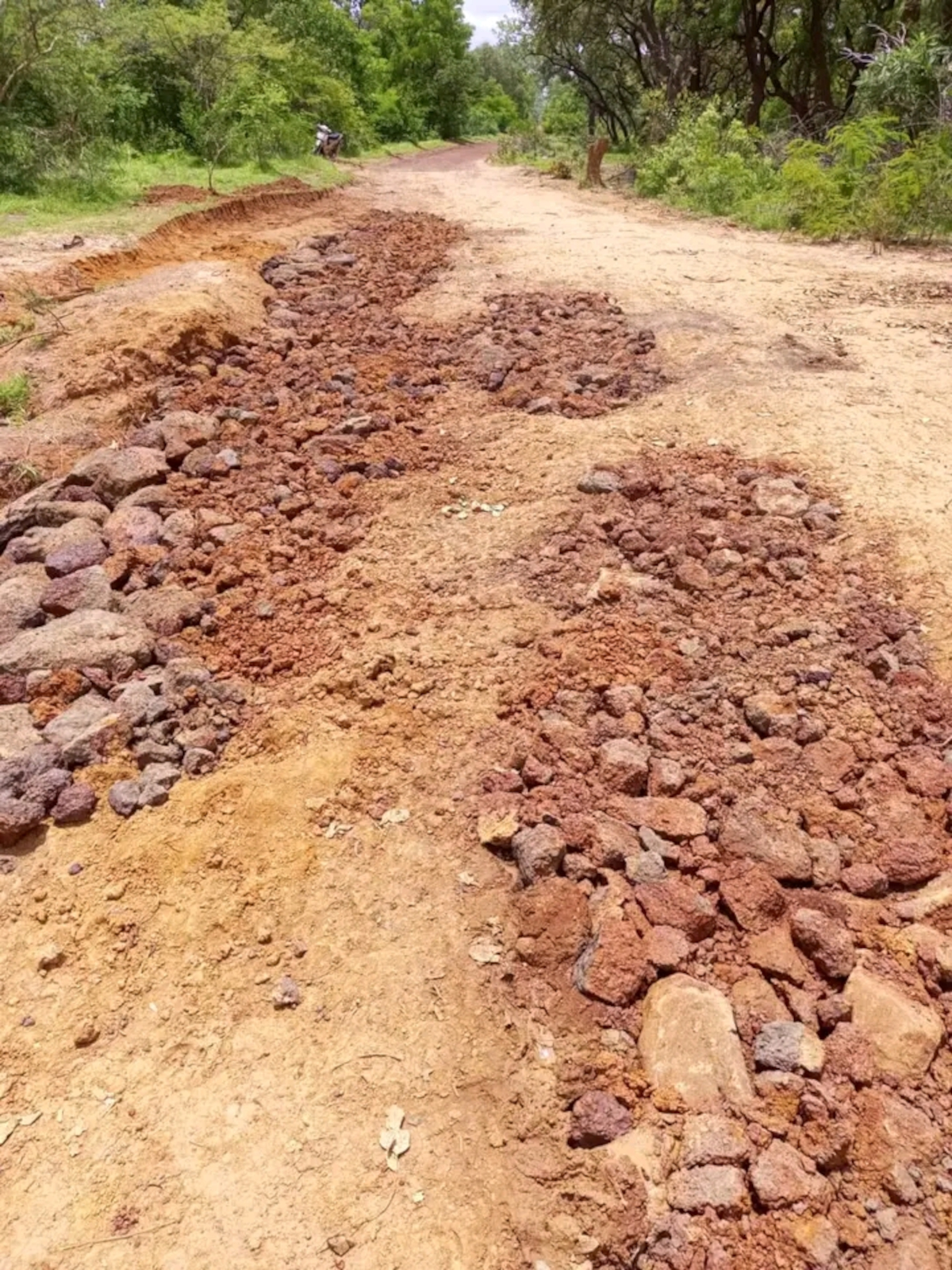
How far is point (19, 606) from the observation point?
12.5 feet

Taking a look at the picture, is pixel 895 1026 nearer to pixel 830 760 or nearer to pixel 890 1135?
pixel 890 1135

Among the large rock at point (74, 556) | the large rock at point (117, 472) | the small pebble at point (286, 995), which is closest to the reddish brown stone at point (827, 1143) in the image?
the small pebble at point (286, 995)

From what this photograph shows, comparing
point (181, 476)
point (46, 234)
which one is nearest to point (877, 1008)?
point (181, 476)

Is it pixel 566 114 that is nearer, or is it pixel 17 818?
pixel 17 818

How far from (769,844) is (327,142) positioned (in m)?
21.3

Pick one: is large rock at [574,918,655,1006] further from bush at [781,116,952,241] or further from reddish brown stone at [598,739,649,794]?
bush at [781,116,952,241]

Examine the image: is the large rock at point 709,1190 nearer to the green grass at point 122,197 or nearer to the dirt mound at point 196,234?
the dirt mound at point 196,234

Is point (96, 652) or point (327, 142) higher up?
point (327, 142)

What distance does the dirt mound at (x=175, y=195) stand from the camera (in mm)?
11117

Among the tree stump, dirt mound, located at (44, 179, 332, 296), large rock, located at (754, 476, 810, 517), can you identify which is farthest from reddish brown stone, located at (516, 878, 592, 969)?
the tree stump

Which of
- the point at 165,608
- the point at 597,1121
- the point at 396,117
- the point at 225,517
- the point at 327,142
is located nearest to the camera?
the point at 597,1121

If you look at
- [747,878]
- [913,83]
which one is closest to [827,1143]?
[747,878]

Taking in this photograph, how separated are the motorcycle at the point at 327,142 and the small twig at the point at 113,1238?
21125 millimetres

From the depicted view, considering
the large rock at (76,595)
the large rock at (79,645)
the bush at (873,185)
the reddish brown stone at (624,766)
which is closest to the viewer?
the reddish brown stone at (624,766)
